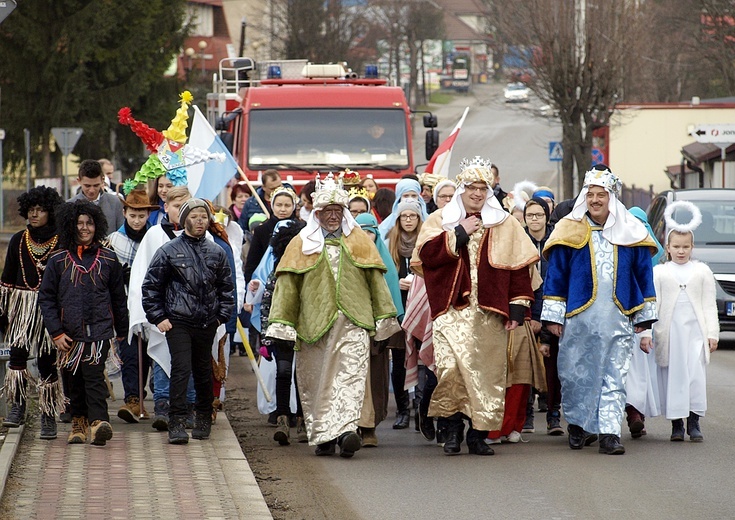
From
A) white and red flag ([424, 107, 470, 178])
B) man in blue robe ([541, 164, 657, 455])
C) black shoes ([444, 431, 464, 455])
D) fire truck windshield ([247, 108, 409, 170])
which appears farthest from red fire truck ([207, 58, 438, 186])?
black shoes ([444, 431, 464, 455])

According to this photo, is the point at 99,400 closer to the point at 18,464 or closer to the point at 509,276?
the point at 18,464

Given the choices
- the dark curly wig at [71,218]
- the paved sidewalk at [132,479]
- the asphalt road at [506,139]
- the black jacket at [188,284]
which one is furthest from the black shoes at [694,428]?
the asphalt road at [506,139]

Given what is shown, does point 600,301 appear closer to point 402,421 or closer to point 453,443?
point 453,443

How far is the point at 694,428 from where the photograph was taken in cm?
1048

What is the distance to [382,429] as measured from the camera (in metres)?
11.2

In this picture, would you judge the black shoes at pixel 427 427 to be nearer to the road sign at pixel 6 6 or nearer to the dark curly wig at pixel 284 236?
the dark curly wig at pixel 284 236

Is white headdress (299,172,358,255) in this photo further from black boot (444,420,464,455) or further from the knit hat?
black boot (444,420,464,455)

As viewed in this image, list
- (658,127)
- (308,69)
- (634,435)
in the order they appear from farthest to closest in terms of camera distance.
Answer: (658,127)
(308,69)
(634,435)

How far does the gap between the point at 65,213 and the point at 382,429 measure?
10.4ft

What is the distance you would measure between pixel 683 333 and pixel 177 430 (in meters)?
3.80

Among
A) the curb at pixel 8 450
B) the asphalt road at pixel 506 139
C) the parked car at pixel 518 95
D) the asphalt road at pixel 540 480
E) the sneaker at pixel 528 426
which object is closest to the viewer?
the asphalt road at pixel 540 480

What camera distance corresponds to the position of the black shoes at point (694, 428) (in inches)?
411

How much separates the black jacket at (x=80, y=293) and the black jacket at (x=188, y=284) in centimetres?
25

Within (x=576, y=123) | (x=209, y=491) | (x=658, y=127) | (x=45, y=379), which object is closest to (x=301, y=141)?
(x=45, y=379)
